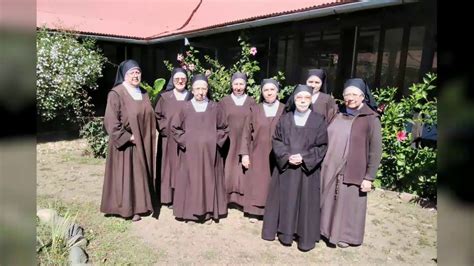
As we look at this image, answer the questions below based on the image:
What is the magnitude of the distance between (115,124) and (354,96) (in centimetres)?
264

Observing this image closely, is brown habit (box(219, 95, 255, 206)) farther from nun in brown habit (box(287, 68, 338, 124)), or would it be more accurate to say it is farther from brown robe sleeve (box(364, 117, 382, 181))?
brown robe sleeve (box(364, 117, 382, 181))

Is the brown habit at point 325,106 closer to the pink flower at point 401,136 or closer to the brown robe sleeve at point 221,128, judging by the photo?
the brown robe sleeve at point 221,128

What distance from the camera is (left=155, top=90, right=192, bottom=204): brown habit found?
16.2 ft

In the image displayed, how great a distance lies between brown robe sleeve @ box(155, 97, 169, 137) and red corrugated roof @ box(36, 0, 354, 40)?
467 centimetres

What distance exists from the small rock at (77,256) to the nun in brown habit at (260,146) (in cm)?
203

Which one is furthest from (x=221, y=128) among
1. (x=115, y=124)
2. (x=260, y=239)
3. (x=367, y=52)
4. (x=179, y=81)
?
(x=367, y=52)

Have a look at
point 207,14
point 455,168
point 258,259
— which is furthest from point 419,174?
point 207,14

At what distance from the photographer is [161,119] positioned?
16.8 ft

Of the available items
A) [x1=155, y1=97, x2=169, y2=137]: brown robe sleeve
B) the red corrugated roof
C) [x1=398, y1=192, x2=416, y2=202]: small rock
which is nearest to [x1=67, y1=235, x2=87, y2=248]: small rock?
[x1=155, y1=97, x2=169, y2=137]: brown robe sleeve

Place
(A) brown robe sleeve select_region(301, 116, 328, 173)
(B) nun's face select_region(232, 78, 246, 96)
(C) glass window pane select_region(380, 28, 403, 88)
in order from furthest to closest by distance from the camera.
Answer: (C) glass window pane select_region(380, 28, 403, 88), (B) nun's face select_region(232, 78, 246, 96), (A) brown robe sleeve select_region(301, 116, 328, 173)

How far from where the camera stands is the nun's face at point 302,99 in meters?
3.89

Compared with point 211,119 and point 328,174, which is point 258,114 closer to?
point 211,119

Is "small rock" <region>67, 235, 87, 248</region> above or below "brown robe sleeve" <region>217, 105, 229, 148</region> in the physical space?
below

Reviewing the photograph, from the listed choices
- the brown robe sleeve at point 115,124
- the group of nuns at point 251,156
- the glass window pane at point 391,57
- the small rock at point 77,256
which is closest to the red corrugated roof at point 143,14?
the glass window pane at point 391,57
